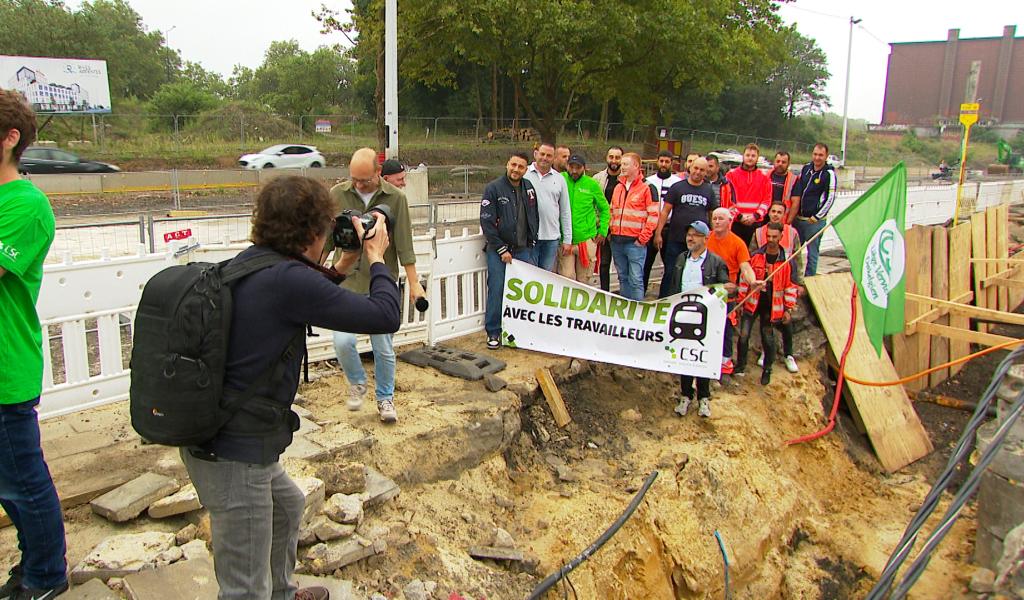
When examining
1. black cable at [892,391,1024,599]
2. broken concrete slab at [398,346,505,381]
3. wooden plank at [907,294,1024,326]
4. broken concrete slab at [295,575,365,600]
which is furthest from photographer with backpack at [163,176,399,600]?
wooden plank at [907,294,1024,326]

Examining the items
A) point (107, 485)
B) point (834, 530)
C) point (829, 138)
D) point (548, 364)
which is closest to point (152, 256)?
point (107, 485)

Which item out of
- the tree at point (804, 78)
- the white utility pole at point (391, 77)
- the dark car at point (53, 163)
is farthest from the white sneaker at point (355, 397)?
the tree at point (804, 78)

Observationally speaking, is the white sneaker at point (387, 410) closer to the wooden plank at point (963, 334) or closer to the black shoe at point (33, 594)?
the black shoe at point (33, 594)

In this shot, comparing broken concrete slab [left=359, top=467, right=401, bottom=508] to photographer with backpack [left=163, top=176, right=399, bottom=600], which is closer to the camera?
photographer with backpack [left=163, top=176, right=399, bottom=600]

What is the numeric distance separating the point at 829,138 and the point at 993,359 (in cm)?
5767

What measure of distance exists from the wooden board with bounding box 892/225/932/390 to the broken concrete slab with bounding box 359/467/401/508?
7.57m

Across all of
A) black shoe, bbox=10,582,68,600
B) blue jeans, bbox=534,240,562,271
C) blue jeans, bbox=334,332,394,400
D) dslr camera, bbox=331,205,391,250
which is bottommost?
black shoe, bbox=10,582,68,600

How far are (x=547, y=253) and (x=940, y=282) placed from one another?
655 cm

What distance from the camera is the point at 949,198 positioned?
18781 mm

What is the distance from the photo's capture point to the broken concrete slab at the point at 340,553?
353cm

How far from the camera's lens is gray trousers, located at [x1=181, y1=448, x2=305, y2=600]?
246cm

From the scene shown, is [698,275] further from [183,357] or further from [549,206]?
[183,357]

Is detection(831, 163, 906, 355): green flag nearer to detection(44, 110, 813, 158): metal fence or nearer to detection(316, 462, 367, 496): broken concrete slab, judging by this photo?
detection(316, 462, 367, 496): broken concrete slab

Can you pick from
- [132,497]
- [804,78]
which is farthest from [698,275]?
[804,78]
